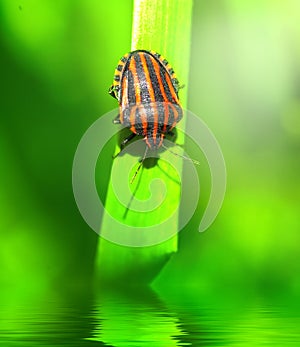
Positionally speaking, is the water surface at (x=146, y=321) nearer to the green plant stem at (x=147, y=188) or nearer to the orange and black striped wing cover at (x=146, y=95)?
the green plant stem at (x=147, y=188)

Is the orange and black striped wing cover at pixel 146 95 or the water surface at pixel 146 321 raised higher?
the orange and black striped wing cover at pixel 146 95

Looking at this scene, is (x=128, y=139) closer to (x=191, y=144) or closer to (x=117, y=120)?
(x=117, y=120)

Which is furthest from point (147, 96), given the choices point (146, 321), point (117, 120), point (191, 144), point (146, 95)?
point (146, 321)

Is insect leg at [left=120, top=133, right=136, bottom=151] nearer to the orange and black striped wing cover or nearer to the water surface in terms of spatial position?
the orange and black striped wing cover

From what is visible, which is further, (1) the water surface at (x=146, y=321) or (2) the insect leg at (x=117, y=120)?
(2) the insect leg at (x=117, y=120)

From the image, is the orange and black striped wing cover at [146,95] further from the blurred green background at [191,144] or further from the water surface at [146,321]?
the water surface at [146,321]

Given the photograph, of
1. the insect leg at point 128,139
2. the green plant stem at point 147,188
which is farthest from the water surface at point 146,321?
the insect leg at point 128,139

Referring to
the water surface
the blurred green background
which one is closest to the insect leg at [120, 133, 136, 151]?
the blurred green background
